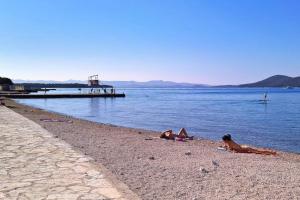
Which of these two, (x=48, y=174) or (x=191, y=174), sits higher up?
(x=48, y=174)

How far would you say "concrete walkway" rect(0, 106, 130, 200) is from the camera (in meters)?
5.84

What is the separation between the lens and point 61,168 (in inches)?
296

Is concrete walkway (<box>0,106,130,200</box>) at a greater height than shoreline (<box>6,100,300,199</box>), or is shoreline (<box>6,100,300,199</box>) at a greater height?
concrete walkway (<box>0,106,130,200</box>)

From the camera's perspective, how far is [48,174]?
702 centimetres

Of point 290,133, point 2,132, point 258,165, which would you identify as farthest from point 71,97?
point 258,165

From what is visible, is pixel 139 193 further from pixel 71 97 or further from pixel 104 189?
pixel 71 97

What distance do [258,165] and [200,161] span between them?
4.15ft

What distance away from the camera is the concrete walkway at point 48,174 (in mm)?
5836

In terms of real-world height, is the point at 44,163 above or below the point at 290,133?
above

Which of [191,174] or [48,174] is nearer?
[48,174]

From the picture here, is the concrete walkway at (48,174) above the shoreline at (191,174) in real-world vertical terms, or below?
above

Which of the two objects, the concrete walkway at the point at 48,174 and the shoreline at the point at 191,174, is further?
the shoreline at the point at 191,174

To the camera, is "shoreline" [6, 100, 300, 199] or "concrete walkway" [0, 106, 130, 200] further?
"shoreline" [6, 100, 300, 199]

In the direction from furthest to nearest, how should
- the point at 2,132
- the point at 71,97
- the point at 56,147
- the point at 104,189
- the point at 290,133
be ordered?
the point at 71,97
the point at 290,133
the point at 2,132
the point at 56,147
the point at 104,189
